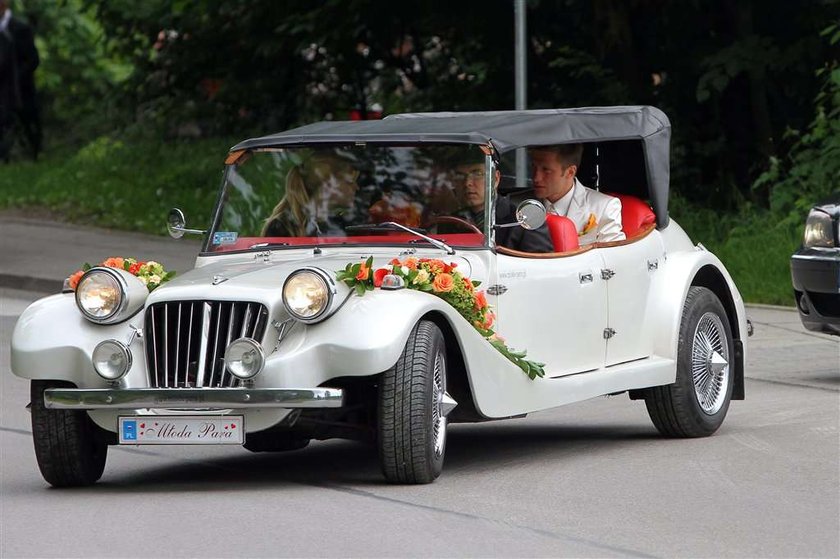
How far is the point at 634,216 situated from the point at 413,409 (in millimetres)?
2914

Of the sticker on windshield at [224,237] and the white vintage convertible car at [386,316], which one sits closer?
the white vintage convertible car at [386,316]

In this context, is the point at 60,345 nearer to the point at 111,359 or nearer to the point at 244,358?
the point at 111,359

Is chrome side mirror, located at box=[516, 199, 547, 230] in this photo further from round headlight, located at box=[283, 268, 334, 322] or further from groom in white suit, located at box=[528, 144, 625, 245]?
groom in white suit, located at box=[528, 144, 625, 245]

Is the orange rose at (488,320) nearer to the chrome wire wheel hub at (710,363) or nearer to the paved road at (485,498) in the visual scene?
the paved road at (485,498)

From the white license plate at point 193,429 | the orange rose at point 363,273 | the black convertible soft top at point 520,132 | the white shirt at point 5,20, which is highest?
the white shirt at point 5,20

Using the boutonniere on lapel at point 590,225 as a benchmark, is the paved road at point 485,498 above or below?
below

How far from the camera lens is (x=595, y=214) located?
1053 centimetres

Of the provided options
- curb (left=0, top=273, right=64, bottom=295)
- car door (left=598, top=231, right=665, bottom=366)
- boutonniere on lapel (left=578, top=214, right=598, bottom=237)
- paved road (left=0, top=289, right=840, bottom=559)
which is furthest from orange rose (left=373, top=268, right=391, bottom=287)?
curb (left=0, top=273, right=64, bottom=295)

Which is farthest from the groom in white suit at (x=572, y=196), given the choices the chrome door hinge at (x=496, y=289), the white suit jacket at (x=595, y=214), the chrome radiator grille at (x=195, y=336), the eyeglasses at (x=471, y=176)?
the chrome radiator grille at (x=195, y=336)

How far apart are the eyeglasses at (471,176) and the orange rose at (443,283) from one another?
85 centimetres

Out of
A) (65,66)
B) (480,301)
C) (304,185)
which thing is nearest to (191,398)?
(480,301)

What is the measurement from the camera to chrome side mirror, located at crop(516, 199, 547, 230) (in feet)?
29.7

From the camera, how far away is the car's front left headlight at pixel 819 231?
521 inches

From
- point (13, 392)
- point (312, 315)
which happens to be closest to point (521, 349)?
point (312, 315)
